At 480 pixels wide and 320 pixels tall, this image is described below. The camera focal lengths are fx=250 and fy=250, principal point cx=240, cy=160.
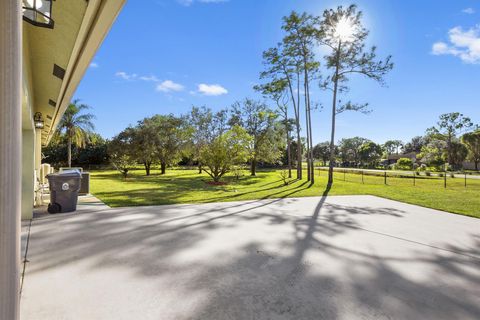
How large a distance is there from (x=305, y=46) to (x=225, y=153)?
Answer: 8.88m

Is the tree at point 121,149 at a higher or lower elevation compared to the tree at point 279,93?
lower

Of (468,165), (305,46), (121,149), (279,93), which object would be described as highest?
(305,46)

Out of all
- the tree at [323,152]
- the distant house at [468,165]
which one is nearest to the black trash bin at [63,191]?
the distant house at [468,165]

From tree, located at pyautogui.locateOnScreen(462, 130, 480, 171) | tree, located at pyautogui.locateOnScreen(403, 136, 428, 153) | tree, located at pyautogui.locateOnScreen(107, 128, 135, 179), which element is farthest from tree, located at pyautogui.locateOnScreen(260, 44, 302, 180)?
tree, located at pyautogui.locateOnScreen(403, 136, 428, 153)

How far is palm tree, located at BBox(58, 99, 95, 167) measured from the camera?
25859 mm

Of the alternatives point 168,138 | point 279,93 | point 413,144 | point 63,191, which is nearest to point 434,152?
point 279,93

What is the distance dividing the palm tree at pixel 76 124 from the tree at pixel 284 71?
2033 centimetres

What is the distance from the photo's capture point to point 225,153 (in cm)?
1569

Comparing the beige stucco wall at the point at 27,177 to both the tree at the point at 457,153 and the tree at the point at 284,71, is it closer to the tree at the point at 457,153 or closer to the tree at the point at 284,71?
the tree at the point at 284,71

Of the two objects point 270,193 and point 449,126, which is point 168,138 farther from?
point 449,126

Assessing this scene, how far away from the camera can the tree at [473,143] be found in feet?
138

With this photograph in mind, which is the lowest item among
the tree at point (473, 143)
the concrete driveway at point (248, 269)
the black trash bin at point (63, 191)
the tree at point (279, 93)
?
the concrete driveway at point (248, 269)

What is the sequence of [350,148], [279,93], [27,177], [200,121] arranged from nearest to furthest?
1. [27,177]
2. [279,93]
3. [200,121]
4. [350,148]

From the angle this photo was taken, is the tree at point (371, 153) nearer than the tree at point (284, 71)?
No
